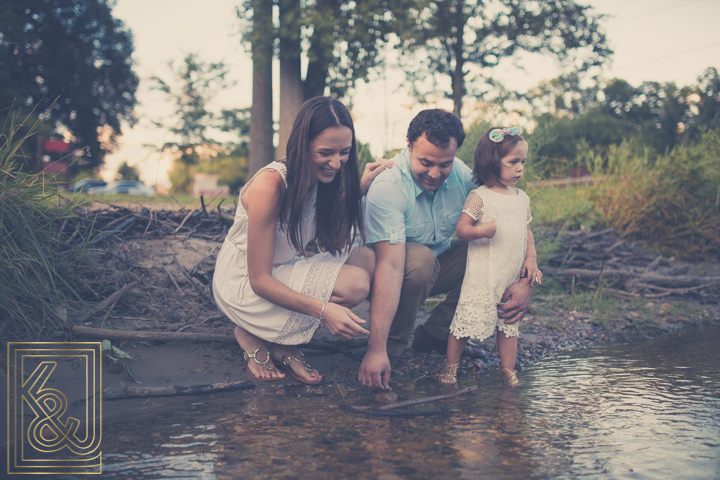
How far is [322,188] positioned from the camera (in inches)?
103

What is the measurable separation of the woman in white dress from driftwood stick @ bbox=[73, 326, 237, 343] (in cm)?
20

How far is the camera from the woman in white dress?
7.67 ft

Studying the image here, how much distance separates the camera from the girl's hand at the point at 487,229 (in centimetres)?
263

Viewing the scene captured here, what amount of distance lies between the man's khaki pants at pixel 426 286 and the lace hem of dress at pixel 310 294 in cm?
43

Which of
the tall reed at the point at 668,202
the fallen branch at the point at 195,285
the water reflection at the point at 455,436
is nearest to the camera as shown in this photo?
the water reflection at the point at 455,436

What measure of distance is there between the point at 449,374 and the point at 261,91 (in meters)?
10.4

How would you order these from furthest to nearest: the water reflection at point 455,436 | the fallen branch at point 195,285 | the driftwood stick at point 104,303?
1. the fallen branch at point 195,285
2. the driftwood stick at point 104,303
3. the water reflection at point 455,436

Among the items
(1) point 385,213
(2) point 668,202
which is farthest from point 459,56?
(1) point 385,213

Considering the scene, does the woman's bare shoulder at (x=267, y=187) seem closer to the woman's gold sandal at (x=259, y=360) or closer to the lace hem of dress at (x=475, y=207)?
the woman's gold sandal at (x=259, y=360)

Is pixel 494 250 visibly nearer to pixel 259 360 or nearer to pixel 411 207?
pixel 411 207

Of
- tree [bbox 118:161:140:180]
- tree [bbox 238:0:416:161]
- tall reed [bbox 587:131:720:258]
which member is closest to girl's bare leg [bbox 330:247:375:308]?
tall reed [bbox 587:131:720:258]

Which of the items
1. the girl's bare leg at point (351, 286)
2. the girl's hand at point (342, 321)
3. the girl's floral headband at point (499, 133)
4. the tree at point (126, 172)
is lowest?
the girl's hand at point (342, 321)

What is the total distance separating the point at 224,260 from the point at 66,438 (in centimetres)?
109

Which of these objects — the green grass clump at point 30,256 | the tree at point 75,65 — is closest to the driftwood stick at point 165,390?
the green grass clump at point 30,256
